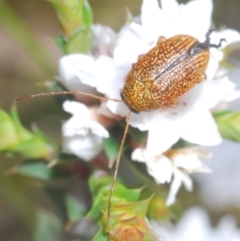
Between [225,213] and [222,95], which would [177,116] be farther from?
[225,213]

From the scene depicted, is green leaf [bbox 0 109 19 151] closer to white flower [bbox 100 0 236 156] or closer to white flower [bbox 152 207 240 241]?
white flower [bbox 100 0 236 156]

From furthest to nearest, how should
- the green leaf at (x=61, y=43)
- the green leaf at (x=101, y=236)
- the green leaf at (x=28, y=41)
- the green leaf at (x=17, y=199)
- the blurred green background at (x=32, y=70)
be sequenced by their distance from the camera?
the blurred green background at (x=32, y=70), the green leaf at (x=28, y=41), the green leaf at (x=17, y=199), the green leaf at (x=61, y=43), the green leaf at (x=101, y=236)

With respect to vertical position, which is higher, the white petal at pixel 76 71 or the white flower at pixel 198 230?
the white petal at pixel 76 71

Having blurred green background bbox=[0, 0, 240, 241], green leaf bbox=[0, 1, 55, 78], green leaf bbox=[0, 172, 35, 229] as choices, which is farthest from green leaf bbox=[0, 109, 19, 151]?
blurred green background bbox=[0, 0, 240, 241]

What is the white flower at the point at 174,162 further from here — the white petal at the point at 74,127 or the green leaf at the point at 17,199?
the green leaf at the point at 17,199

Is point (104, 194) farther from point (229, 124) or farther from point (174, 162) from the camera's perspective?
point (229, 124)

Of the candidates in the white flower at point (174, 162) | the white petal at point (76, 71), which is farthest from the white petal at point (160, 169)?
the white petal at point (76, 71)

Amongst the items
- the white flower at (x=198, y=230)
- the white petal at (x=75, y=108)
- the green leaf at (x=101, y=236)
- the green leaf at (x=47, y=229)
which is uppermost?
the white petal at (x=75, y=108)

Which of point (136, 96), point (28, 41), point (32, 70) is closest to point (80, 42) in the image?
point (136, 96)
